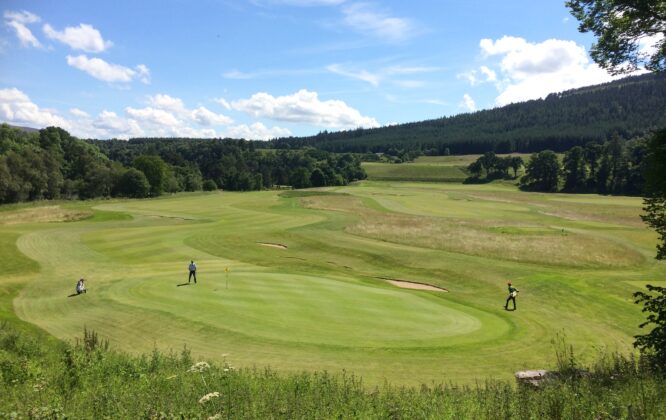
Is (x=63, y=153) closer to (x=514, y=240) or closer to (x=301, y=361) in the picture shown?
(x=514, y=240)

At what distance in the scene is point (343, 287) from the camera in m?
29.0

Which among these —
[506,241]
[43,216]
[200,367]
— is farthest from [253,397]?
[43,216]

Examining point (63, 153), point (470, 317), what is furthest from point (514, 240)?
point (63, 153)

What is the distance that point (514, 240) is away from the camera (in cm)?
4950

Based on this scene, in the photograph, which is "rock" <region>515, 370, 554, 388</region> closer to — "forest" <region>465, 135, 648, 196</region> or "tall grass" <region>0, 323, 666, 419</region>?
"tall grass" <region>0, 323, 666, 419</region>

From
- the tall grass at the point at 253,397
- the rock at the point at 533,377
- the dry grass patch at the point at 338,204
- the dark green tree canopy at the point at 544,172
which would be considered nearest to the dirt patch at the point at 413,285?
the rock at the point at 533,377

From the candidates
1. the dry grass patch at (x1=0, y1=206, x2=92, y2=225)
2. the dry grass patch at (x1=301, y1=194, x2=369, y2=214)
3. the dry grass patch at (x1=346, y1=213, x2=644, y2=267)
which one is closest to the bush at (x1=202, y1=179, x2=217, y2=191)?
the dry grass patch at (x1=301, y1=194, x2=369, y2=214)

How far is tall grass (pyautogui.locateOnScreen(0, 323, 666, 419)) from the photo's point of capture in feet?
26.8

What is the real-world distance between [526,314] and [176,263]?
29466mm

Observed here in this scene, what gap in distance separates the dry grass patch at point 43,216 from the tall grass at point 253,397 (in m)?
62.3

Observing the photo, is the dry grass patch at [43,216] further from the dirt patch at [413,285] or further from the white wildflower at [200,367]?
the white wildflower at [200,367]

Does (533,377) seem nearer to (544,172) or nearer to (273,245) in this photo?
(273,245)

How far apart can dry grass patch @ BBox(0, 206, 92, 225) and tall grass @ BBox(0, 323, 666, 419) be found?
62.3 m

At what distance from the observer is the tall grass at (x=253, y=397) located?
8180 mm
